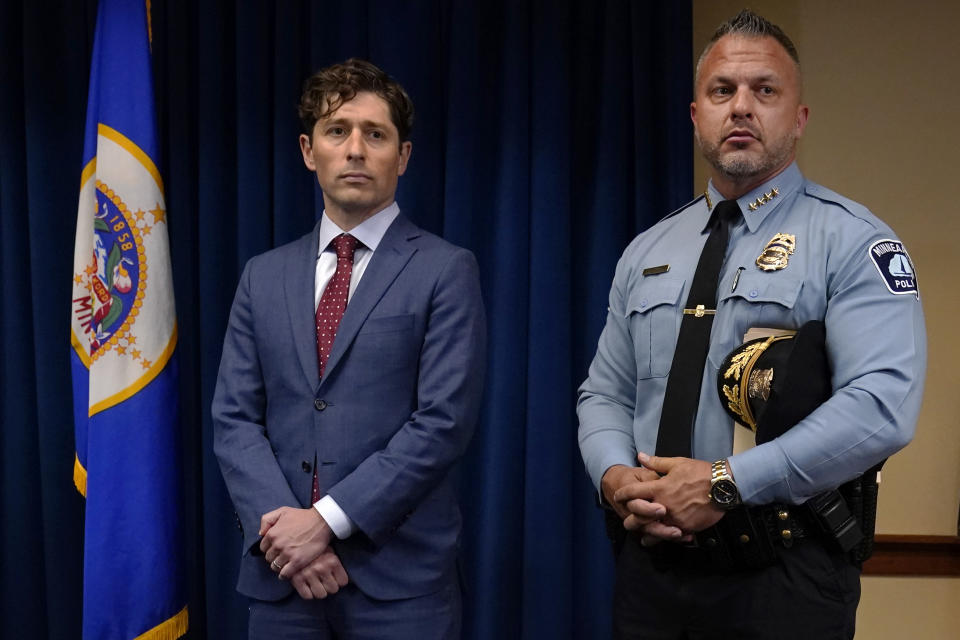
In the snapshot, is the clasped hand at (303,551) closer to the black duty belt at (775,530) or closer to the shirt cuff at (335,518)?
the shirt cuff at (335,518)

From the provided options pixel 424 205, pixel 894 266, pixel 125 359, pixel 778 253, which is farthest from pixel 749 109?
pixel 125 359

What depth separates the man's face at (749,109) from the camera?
5.11 ft

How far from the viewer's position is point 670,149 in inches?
104

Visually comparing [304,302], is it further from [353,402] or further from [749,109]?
[749,109]

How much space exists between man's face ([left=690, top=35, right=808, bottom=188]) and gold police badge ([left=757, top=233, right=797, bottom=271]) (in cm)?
14

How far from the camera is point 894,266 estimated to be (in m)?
1.42

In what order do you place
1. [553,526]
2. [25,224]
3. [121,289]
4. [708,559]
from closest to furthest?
[708,559], [121,289], [553,526], [25,224]

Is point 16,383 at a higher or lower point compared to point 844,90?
lower

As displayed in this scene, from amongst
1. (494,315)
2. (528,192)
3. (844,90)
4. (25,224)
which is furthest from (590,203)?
(25,224)

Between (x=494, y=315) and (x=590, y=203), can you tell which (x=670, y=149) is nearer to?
(x=590, y=203)

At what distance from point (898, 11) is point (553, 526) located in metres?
1.97

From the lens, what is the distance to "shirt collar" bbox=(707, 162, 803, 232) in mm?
1581

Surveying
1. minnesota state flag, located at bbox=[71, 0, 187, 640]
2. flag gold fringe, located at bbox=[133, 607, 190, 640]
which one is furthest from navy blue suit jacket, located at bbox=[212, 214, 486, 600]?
flag gold fringe, located at bbox=[133, 607, 190, 640]

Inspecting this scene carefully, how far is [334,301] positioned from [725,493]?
0.93 m
